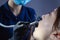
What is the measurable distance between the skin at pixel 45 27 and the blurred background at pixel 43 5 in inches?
1.6

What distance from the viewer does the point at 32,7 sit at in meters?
1.36

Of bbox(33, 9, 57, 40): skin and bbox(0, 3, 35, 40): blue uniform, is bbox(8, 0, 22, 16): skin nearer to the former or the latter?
bbox(0, 3, 35, 40): blue uniform

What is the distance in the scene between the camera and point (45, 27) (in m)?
1.32

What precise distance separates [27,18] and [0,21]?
151 mm

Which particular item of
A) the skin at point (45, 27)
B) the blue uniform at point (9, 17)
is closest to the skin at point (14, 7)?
the blue uniform at point (9, 17)

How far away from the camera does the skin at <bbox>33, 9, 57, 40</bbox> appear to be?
131 centimetres

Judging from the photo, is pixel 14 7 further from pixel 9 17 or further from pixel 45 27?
pixel 45 27

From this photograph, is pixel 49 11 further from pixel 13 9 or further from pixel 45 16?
pixel 13 9

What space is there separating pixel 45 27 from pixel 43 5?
0.13m

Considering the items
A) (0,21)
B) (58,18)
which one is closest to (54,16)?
(58,18)

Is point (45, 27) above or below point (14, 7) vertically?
below

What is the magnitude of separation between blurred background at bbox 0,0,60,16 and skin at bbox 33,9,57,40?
0.04m

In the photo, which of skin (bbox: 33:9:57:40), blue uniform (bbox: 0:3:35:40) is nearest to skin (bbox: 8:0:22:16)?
blue uniform (bbox: 0:3:35:40)

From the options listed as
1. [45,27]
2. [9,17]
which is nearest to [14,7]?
[9,17]
